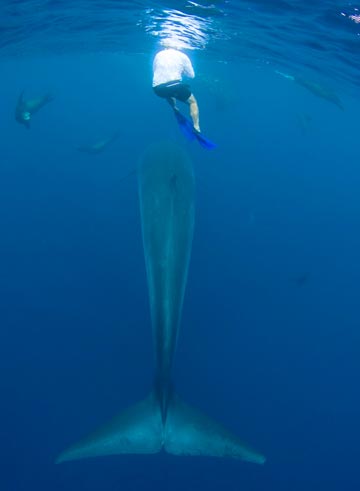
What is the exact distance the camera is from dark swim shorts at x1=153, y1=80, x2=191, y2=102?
7402 millimetres

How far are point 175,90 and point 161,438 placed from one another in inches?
246

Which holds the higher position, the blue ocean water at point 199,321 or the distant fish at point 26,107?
the distant fish at point 26,107

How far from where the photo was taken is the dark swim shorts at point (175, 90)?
24.3 feet

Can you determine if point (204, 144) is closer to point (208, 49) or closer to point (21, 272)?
point (21, 272)

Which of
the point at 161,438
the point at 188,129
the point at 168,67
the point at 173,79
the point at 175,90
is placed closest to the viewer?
the point at 161,438

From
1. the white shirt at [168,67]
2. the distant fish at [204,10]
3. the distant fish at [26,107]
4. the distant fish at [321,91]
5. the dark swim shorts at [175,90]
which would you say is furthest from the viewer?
the distant fish at [321,91]

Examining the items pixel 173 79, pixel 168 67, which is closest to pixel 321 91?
pixel 168 67

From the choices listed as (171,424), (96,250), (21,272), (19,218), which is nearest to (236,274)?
(96,250)

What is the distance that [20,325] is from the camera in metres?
13.4

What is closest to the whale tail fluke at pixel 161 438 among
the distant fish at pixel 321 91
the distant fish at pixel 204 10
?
the distant fish at pixel 204 10

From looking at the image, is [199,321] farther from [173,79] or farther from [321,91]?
[321,91]

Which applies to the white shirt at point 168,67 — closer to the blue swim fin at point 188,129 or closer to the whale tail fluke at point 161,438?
the blue swim fin at point 188,129

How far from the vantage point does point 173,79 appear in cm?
834

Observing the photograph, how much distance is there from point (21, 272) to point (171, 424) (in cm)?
1135
